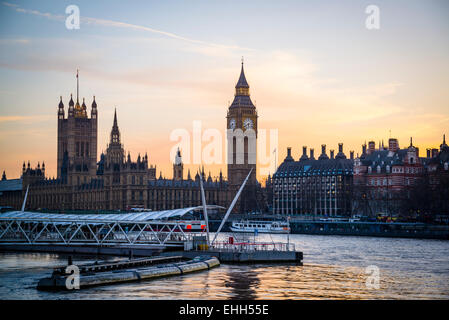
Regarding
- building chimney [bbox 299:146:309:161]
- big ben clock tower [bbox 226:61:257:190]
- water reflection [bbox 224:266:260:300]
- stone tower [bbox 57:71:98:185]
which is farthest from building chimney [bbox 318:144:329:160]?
water reflection [bbox 224:266:260:300]

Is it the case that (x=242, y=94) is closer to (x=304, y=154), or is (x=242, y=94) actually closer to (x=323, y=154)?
(x=304, y=154)

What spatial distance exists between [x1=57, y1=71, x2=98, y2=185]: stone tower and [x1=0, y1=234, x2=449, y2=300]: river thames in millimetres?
128391

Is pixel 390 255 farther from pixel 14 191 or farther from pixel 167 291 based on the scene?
pixel 14 191

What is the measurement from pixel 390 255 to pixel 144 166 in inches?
3673

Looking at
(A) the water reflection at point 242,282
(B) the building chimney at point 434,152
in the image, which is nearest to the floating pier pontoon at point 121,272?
(A) the water reflection at point 242,282

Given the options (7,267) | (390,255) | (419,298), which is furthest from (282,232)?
(419,298)

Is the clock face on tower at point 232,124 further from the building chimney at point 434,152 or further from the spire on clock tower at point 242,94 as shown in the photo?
the building chimney at point 434,152

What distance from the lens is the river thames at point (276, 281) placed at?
33.4 meters

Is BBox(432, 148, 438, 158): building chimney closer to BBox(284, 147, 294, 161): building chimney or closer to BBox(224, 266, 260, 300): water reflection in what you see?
BBox(284, 147, 294, 161): building chimney

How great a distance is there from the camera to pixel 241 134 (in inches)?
6885

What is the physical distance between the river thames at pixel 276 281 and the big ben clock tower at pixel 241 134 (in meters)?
119

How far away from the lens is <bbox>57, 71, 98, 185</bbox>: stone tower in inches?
7117

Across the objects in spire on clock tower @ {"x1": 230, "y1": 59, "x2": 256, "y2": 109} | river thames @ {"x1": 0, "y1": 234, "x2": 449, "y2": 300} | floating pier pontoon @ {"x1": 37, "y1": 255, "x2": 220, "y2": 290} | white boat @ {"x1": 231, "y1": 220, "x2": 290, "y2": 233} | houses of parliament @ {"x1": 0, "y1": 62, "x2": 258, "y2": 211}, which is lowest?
river thames @ {"x1": 0, "y1": 234, "x2": 449, "y2": 300}

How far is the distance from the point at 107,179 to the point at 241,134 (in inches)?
1389
